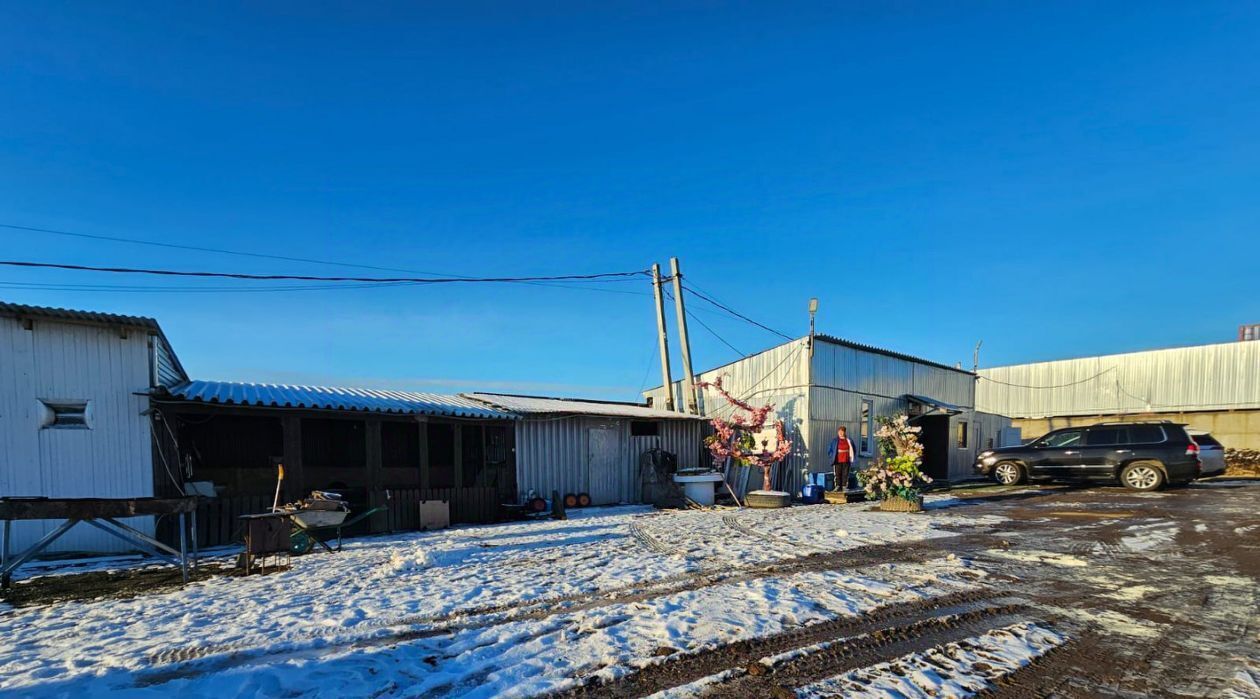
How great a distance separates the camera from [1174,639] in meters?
4.37

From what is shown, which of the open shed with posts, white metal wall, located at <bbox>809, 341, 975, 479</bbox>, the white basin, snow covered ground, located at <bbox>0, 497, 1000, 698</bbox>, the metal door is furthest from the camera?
white metal wall, located at <bbox>809, 341, 975, 479</bbox>

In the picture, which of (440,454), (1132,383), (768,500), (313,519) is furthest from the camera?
(1132,383)

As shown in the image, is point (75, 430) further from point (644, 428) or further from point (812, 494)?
point (812, 494)

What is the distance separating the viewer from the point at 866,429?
18422 mm

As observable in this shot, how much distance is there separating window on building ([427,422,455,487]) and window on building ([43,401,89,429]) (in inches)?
225

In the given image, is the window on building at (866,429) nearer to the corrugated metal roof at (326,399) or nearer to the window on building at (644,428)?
the window on building at (644,428)

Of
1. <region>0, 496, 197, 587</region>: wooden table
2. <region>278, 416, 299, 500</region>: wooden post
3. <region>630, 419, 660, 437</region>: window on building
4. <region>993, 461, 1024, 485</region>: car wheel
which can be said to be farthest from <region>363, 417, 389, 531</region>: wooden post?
<region>993, 461, 1024, 485</region>: car wheel

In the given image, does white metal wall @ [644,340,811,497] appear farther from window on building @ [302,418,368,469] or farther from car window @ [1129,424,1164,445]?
window on building @ [302,418,368,469]

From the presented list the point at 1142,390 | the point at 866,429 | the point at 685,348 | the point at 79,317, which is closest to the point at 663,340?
the point at 685,348

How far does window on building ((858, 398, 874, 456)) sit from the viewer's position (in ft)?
59.8

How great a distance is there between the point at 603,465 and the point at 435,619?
974cm

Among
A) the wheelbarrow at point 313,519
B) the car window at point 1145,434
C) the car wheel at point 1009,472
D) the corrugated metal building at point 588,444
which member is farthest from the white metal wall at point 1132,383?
the wheelbarrow at point 313,519

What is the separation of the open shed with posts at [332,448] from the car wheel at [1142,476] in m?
15.3

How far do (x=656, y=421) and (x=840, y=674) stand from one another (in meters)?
11.8
